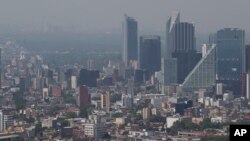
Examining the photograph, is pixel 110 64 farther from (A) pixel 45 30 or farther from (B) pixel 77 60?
(A) pixel 45 30

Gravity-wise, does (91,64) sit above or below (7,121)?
above

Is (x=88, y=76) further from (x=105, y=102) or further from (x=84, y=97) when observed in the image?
(x=105, y=102)

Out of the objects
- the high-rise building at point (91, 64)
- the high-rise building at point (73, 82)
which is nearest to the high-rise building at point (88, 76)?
the high-rise building at point (73, 82)

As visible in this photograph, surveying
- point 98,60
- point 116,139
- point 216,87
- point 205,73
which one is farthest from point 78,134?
point 98,60

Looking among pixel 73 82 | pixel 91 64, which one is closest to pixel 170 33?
pixel 91 64

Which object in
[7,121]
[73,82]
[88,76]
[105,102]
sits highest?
[88,76]

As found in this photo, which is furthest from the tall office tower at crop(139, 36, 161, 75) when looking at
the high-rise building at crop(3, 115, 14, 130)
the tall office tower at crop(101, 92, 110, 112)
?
the high-rise building at crop(3, 115, 14, 130)

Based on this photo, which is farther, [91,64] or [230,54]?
[91,64]
